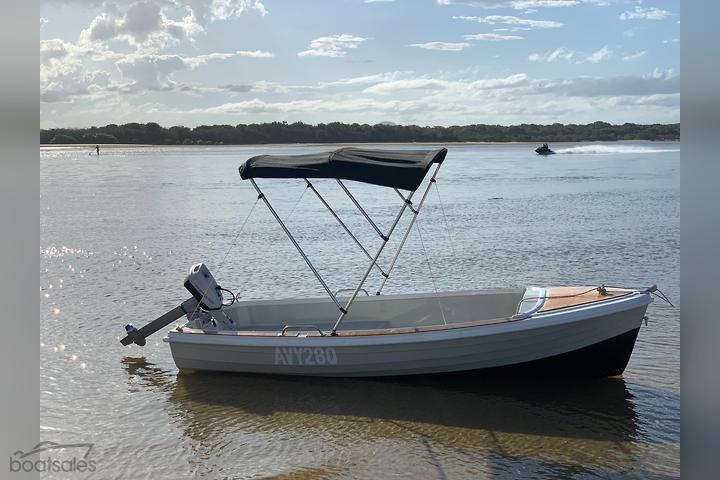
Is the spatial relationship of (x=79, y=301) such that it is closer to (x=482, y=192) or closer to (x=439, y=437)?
(x=439, y=437)

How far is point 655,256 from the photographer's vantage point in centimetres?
1753

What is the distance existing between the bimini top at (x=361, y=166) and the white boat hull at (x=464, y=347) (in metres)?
1.98

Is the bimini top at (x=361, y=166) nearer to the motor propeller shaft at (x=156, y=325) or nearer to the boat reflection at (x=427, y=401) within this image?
the motor propeller shaft at (x=156, y=325)

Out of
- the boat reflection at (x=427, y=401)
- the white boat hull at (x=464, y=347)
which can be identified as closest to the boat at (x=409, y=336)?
the white boat hull at (x=464, y=347)

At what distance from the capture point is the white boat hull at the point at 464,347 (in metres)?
9.12

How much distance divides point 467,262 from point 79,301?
8481 mm

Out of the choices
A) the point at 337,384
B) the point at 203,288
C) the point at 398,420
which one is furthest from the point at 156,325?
the point at 398,420

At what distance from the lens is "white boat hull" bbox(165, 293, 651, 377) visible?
9.12 m

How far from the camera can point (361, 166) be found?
9336 mm

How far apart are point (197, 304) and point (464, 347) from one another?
3.96m

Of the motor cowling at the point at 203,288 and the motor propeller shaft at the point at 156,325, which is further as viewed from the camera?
the motor propeller shaft at the point at 156,325

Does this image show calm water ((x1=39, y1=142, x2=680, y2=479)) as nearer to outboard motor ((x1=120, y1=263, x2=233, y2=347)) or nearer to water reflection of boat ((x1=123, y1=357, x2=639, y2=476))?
water reflection of boat ((x1=123, y1=357, x2=639, y2=476))
